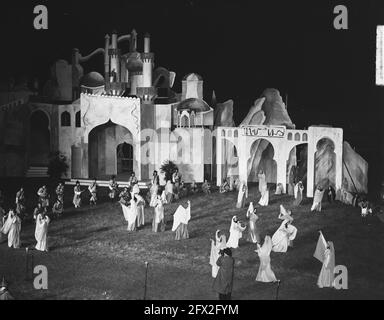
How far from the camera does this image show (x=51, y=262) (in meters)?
12.9

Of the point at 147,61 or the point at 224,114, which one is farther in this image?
the point at 224,114

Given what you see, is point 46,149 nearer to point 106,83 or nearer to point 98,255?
point 106,83

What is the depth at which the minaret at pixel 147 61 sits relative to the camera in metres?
14.3

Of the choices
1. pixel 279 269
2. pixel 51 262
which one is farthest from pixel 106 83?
pixel 279 269

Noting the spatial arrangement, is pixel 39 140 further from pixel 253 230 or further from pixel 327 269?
pixel 327 269

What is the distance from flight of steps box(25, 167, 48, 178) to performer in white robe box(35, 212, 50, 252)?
140 centimetres

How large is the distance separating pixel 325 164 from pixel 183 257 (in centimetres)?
308

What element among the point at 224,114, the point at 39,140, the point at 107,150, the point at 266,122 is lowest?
the point at 107,150

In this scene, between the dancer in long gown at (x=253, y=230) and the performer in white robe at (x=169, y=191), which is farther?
the performer in white robe at (x=169, y=191)

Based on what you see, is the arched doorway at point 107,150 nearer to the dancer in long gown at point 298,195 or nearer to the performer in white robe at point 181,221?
the performer in white robe at point 181,221

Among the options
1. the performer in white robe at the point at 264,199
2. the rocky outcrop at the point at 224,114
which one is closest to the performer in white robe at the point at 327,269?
the performer in white robe at the point at 264,199

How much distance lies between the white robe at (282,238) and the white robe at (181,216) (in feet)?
4.64

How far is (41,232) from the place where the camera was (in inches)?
518

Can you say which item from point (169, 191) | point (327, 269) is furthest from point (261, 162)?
point (327, 269)
